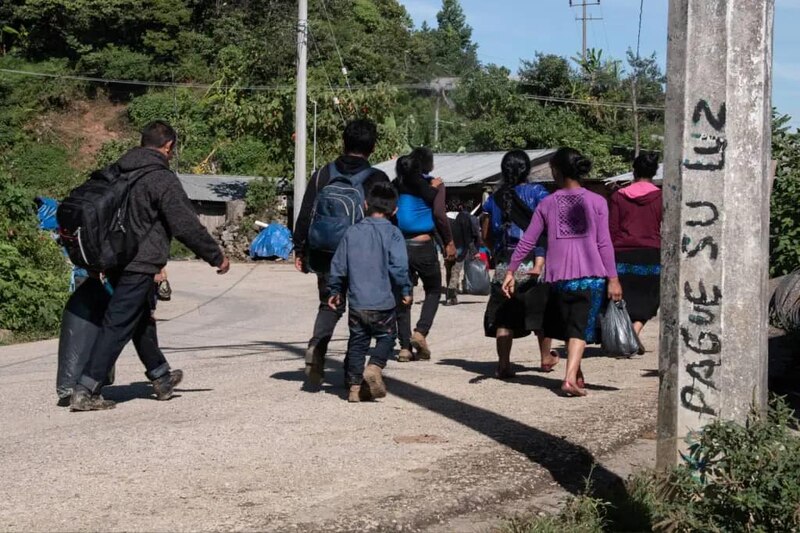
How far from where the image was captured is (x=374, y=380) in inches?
301

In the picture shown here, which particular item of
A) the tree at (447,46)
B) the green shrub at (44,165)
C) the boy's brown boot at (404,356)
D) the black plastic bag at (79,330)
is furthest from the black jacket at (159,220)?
the tree at (447,46)

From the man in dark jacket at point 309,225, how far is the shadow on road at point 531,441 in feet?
1.94

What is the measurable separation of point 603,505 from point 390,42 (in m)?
53.7

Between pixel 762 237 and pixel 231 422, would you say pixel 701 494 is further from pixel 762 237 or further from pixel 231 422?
pixel 231 422

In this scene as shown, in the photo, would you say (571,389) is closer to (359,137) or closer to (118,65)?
(359,137)

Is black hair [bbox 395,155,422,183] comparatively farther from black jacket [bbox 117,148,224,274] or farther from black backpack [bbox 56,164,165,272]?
black backpack [bbox 56,164,165,272]

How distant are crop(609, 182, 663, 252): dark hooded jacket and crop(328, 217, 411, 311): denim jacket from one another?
260 centimetres

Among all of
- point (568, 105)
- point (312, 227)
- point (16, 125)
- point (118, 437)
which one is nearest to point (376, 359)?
Result: point (312, 227)

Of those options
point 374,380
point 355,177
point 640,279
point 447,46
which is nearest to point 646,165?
point 640,279

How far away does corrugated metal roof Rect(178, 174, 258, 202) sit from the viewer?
36.2 meters

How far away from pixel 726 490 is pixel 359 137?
4.26 metres

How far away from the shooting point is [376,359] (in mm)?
7734

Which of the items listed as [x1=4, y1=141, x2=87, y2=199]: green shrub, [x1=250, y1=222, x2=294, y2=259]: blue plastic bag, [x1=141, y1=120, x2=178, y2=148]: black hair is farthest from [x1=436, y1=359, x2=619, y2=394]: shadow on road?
[x1=4, y1=141, x2=87, y2=199]: green shrub

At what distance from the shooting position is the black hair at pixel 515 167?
8.96m
